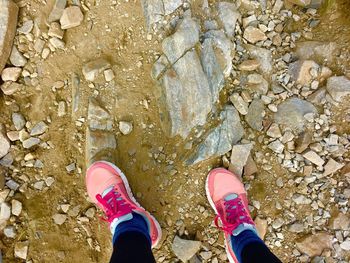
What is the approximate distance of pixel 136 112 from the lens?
3.25m

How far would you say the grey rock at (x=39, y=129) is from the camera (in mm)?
3191

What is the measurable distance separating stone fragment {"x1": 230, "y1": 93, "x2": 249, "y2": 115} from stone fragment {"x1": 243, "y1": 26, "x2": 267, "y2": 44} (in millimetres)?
520

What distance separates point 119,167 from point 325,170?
1769mm

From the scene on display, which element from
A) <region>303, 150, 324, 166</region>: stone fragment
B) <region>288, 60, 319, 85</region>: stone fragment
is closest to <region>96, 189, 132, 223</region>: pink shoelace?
<region>303, 150, 324, 166</region>: stone fragment

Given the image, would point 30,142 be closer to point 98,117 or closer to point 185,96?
point 98,117

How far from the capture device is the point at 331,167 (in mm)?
3262

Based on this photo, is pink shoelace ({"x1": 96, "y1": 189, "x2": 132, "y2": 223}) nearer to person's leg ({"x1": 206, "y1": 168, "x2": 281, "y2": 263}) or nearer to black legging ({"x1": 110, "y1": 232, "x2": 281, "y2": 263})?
black legging ({"x1": 110, "y1": 232, "x2": 281, "y2": 263})

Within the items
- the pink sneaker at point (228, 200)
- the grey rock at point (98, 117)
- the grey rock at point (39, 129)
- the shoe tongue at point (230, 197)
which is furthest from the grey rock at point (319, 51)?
the grey rock at point (39, 129)

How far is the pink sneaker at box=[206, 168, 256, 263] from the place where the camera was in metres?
3.20

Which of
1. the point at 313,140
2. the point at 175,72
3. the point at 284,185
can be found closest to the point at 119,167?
the point at 175,72

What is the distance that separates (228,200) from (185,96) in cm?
97

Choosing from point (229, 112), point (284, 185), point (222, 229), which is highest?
point (229, 112)

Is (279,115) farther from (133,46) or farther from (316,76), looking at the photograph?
(133,46)

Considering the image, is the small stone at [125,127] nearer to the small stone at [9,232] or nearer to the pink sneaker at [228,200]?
the pink sneaker at [228,200]
